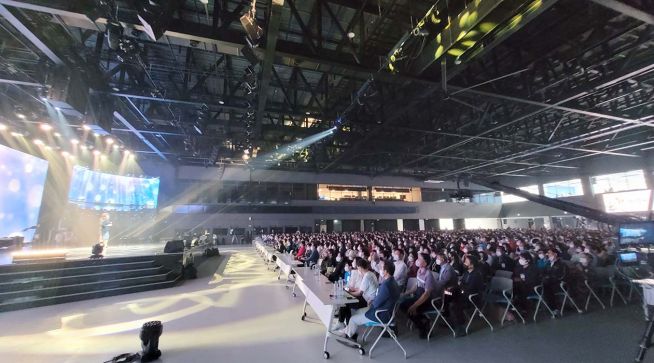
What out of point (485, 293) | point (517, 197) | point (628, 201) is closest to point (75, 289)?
point (485, 293)

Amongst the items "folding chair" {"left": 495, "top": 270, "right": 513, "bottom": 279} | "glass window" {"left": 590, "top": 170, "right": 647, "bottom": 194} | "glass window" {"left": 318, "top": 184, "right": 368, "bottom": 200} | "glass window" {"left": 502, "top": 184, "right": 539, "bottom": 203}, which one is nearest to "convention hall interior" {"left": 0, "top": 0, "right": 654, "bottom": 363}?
"folding chair" {"left": 495, "top": 270, "right": 513, "bottom": 279}

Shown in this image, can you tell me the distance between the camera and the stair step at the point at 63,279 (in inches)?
243

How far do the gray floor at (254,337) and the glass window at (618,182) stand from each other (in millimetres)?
23643

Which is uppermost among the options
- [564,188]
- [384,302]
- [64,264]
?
[564,188]

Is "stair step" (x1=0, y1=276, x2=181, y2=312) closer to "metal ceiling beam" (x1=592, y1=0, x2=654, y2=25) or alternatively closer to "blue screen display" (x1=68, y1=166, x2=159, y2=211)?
"blue screen display" (x1=68, y1=166, x2=159, y2=211)

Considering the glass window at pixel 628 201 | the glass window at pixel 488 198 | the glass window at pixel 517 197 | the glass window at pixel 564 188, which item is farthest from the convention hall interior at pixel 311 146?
the glass window at pixel 488 198

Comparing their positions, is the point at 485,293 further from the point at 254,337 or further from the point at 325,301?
the point at 254,337

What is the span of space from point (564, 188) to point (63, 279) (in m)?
36.3

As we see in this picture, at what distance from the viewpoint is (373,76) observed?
6.07 m

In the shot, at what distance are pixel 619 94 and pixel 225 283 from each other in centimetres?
1424

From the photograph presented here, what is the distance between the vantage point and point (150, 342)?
3.58 m

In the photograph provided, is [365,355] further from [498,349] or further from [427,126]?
[427,126]

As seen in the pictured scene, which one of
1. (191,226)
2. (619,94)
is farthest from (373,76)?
(191,226)

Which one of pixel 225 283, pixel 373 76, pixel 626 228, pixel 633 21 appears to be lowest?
pixel 225 283
